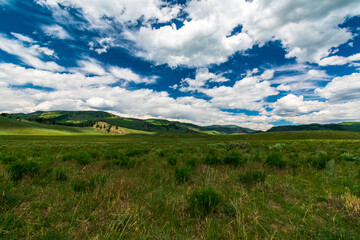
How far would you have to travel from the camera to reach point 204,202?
3006 mm

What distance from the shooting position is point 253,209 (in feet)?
9.78

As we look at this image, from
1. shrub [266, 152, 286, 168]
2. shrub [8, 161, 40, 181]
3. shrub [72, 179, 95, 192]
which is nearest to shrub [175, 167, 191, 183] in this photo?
shrub [72, 179, 95, 192]

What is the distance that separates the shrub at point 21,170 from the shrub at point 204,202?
5805 mm

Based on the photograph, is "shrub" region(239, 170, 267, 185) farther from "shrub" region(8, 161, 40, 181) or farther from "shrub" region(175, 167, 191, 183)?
"shrub" region(8, 161, 40, 181)

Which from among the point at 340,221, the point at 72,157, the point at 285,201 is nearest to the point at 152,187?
the point at 285,201

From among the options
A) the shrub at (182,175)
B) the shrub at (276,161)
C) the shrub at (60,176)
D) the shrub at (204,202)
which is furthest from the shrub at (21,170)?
the shrub at (276,161)

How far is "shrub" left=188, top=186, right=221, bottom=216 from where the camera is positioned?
291 centimetres

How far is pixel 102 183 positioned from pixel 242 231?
383cm

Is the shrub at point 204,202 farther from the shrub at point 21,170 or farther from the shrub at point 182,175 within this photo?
the shrub at point 21,170

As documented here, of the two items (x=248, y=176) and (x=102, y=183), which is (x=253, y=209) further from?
(x=102, y=183)

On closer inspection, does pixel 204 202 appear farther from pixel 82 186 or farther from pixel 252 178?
pixel 82 186

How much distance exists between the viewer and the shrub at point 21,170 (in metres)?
4.74

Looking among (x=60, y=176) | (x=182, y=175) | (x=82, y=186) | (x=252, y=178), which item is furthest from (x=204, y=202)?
(x=60, y=176)

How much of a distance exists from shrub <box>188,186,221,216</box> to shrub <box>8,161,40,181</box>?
5.80 meters
